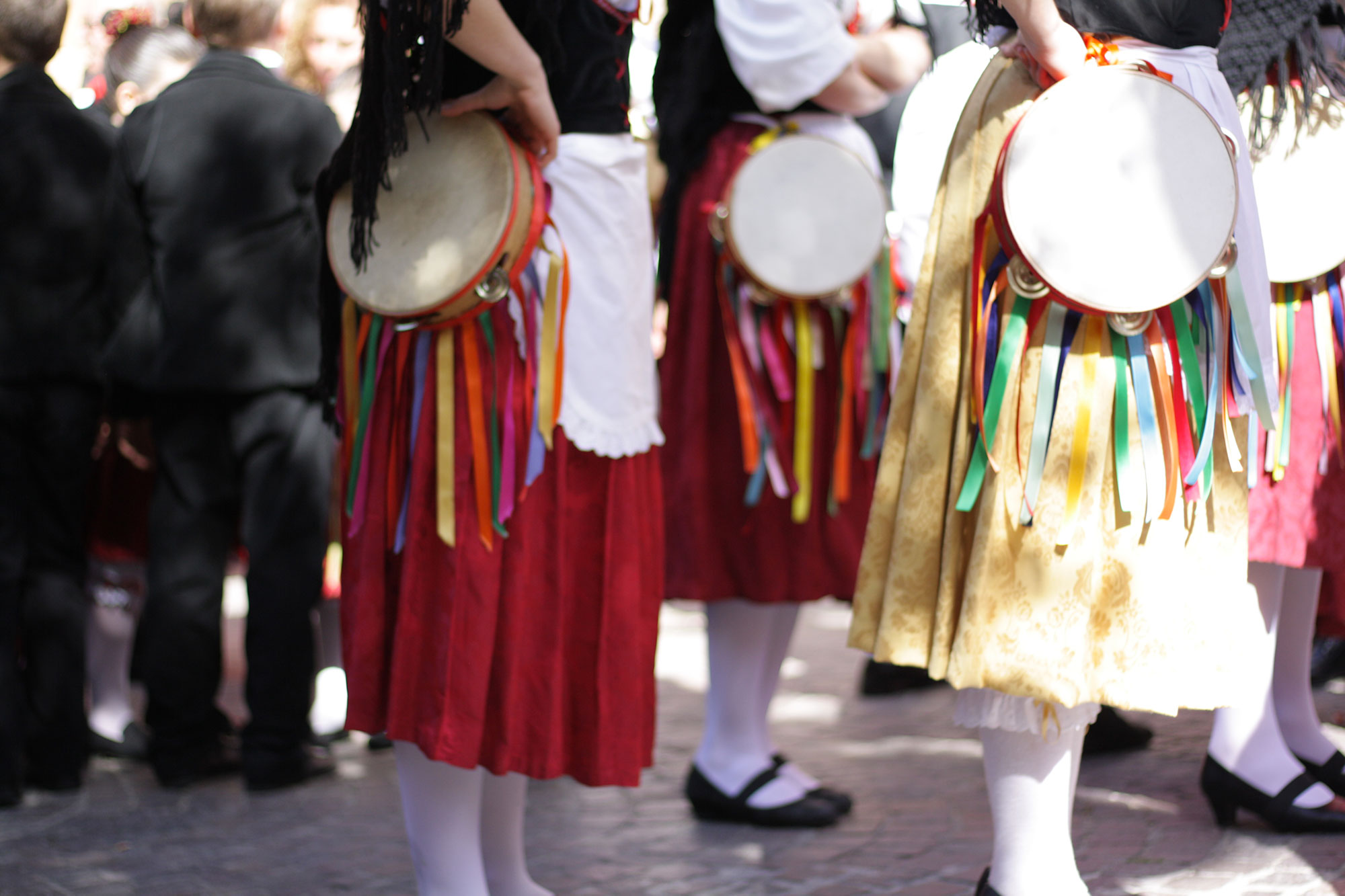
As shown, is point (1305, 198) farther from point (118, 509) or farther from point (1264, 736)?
point (118, 509)

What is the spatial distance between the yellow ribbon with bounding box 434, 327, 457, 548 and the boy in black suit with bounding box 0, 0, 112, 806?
157 cm

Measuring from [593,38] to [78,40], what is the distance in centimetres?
531

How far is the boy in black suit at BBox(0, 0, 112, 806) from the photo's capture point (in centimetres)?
321

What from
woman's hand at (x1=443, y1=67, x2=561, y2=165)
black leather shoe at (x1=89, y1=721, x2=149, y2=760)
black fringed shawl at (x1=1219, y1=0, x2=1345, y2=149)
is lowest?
black leather shoe at (x1=89, y1=721, x2=149, y2=760)

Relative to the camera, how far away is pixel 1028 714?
1943 mm

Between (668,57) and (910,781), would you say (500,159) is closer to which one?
(668,57)

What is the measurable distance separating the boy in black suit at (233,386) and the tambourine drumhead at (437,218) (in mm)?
1207

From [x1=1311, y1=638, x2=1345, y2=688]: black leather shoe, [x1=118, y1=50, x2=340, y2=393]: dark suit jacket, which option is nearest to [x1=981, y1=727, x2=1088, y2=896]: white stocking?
[x1=118, y1=50, x2=340, y2=393]: dark suit jacket

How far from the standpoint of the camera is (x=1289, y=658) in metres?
2.81

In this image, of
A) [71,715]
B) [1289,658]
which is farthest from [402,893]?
[1289,658]

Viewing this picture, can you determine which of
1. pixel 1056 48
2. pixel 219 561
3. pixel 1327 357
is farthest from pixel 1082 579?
Result: pixel 219 561

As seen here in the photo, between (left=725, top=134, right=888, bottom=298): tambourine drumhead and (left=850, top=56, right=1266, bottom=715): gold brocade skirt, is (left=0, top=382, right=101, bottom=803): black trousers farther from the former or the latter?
(left=850, top=56, right=1266, bottom=715): gold brocade skirt

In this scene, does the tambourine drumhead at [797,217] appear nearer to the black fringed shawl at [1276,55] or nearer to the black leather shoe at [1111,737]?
the black fringed shawl at [1276,55]

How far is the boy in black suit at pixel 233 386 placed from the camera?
10.6 feet
